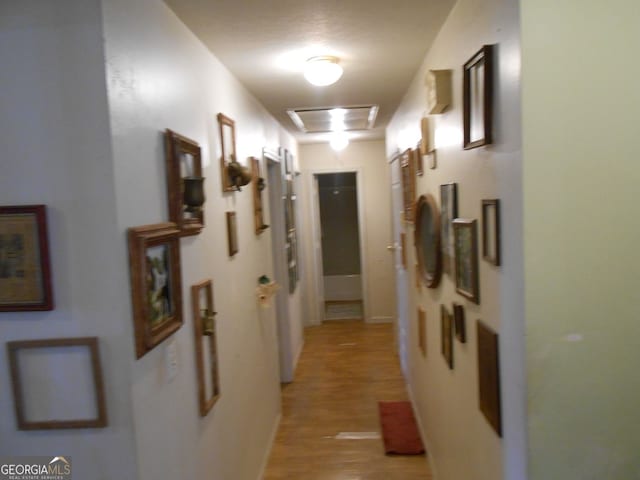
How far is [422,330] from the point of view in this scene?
9.64 ft

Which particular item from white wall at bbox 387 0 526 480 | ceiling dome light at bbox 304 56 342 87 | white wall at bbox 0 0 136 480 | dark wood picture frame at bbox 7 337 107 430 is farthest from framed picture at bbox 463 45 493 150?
dark wood picture frame at bbox 7 337 107 430

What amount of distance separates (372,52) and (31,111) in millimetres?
1610

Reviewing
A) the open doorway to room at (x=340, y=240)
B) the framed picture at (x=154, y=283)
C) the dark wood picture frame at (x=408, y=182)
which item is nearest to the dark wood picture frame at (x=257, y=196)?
the dark wood picture frame at (x=408, y=182)

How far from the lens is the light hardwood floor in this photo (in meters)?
→ 2.91

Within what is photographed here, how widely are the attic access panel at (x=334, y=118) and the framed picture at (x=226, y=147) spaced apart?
1300mm

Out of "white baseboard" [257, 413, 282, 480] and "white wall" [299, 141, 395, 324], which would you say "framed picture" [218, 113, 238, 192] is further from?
"white wall" [299, 141, 395, 324]

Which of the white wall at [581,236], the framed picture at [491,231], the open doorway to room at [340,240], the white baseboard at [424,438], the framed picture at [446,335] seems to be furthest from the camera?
the open doorway to room at [340,240]

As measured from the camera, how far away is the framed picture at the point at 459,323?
1853mm

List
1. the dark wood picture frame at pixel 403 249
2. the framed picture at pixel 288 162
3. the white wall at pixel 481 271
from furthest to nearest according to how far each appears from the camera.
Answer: the framed picture at pixel 288 162
the dark wood picture frame at pixel 403 249
the white wall at pixel 481 271

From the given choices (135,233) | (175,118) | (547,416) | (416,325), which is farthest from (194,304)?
(416,325)

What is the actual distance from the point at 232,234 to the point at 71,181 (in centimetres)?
113

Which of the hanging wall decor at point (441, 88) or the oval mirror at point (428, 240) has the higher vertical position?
the hanging wall decor at point (441, 88)

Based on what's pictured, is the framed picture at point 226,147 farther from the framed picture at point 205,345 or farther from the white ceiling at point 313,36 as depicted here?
the framed picture at point 205,345

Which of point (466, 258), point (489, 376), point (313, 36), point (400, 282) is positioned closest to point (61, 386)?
point (489, 376)
